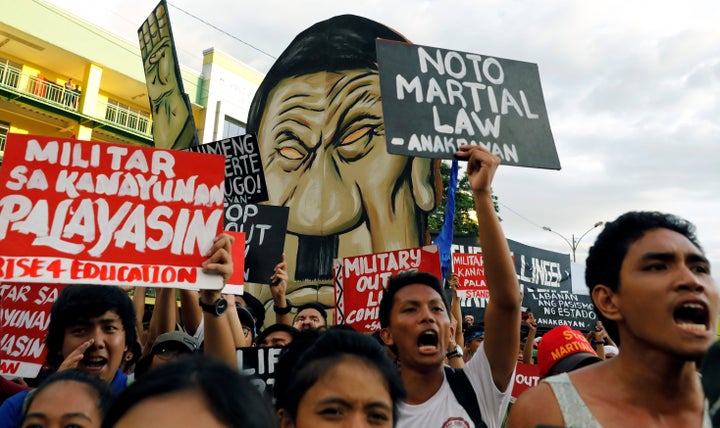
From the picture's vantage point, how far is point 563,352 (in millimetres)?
3412

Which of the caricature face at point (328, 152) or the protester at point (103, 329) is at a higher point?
the caricature face at point (328, 152)

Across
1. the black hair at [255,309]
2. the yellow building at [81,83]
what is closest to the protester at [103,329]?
the black hair at [255,309]

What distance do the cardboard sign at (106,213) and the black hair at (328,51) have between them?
771 cm

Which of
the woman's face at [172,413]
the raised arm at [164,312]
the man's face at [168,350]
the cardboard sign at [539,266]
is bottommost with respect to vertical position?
the woman's face at [172,413]

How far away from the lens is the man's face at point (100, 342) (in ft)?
8.63

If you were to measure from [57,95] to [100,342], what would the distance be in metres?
20.6

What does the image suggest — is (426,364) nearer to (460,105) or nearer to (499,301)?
(499,301)

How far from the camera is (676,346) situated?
169 cm

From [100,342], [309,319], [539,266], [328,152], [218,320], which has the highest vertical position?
[328,152]

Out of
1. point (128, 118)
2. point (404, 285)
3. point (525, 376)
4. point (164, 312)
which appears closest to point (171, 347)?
point (164, 312)

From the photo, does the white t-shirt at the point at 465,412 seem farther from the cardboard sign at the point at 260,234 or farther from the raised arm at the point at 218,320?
the cardboard sign at the point at 260,234

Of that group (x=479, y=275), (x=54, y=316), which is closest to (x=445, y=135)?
(x=54, y=316)

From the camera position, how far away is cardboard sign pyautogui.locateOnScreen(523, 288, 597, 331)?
9.01 metres

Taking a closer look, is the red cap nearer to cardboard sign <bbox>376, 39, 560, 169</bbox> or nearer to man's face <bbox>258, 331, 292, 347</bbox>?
cardboard sign <bbox>376, 39, 560, 169</bbox>
